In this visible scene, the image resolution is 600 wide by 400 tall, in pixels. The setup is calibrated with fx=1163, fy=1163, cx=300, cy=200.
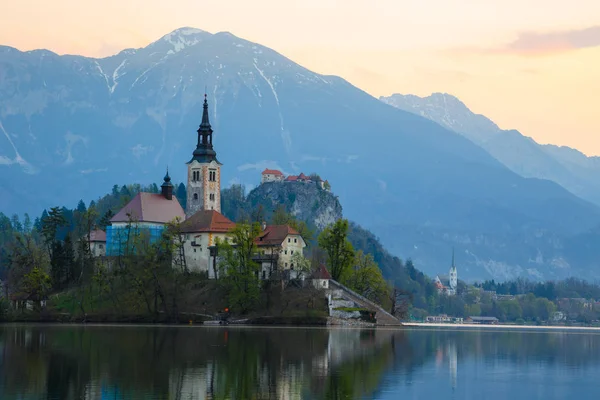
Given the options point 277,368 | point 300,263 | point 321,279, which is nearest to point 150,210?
point 300,263

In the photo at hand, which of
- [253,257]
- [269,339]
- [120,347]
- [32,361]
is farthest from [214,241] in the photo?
[32,361]

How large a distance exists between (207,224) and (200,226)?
48.3 inches

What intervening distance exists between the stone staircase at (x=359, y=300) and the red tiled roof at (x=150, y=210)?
110 ft

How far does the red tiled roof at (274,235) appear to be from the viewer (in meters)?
154

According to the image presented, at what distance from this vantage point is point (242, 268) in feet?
486

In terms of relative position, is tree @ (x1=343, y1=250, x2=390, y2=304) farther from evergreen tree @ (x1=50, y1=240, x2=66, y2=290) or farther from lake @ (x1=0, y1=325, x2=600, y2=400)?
lake @ (x1=0, y1=325, x2=600, y2=400)

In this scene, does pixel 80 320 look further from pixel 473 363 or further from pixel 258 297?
pixel 473 363

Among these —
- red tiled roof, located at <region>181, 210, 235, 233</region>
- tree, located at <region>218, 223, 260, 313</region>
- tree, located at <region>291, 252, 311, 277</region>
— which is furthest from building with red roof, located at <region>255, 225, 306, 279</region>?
red tiled roof, located at <region>181, 210, 235, 233</region>

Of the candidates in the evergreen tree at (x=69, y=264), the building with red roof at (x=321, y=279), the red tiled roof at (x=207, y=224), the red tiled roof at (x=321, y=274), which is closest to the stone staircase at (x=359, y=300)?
the building with red roof at (x=321, y=279)

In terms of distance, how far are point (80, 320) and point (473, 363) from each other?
236 feet

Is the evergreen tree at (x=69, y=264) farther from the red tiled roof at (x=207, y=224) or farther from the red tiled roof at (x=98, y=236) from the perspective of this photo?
the red tiled roof at (x=207, y=224)

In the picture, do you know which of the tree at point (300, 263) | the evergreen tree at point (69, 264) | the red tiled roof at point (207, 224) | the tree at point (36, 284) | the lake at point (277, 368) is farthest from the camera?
the evergreen tree at point (69, 264)

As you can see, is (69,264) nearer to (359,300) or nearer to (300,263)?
(300,263)

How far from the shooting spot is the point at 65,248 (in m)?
163
